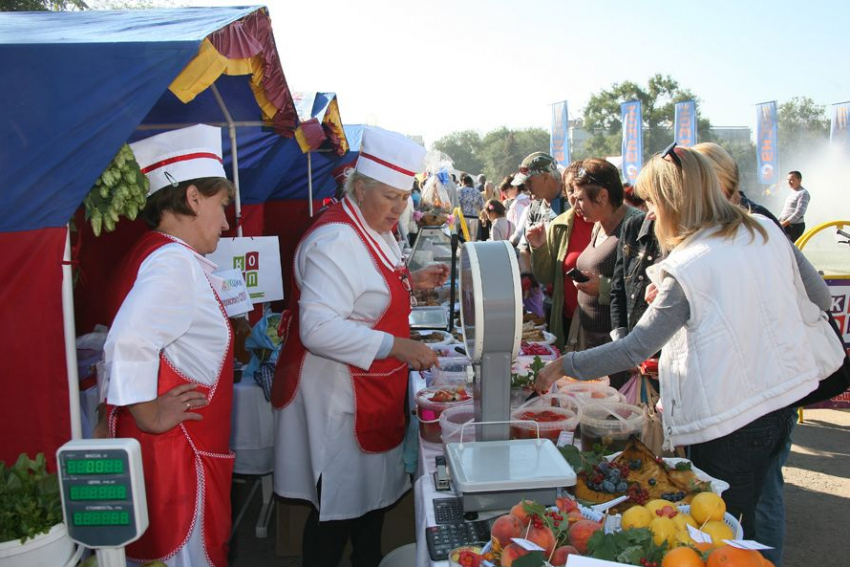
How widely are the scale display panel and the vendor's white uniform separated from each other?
100cm

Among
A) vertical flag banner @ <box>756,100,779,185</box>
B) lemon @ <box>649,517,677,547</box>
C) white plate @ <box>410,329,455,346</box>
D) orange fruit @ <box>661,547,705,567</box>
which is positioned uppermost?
vertical flag banner @ <box>756,100,779,185</box>

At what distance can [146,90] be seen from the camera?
7.32ft

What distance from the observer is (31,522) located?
1.65 meters

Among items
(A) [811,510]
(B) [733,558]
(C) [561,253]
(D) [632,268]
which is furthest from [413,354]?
(A) [811,510]

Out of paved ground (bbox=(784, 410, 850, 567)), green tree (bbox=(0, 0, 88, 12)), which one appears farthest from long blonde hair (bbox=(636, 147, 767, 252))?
green tree (bbox=(0, 0, 88, 12))

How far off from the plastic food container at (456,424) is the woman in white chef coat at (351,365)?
0.22 metres

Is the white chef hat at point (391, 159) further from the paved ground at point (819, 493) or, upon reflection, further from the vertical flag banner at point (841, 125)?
the vertical flag banner at point (841, 125)

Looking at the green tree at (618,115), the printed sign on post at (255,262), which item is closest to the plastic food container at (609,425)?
the printed sign on post at (255,262)

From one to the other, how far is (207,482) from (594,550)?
1.30 meters

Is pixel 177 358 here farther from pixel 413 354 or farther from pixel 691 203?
pixel 691 203

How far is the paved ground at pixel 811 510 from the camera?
347 cm

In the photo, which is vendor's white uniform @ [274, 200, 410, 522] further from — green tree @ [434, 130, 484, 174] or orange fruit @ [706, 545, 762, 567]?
green tree @ [434, 130, 484, 174]

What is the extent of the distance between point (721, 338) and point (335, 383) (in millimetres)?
1428

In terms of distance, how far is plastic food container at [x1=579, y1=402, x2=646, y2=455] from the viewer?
6.66ft
